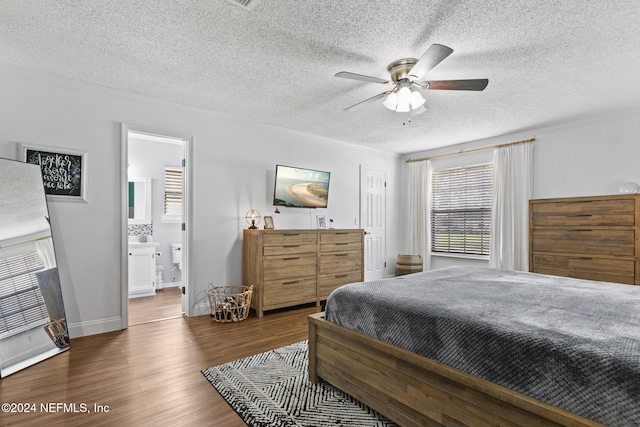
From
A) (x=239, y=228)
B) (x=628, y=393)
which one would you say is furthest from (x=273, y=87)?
(x=628, y=393)

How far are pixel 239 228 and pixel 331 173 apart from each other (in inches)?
70.9

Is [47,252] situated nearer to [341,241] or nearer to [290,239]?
[290,239]

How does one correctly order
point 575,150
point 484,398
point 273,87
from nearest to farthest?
point 484,398 → point 273,87 → point 575,150

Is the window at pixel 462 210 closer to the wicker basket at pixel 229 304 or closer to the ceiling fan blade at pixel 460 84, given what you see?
the ceiling fan blade at pixel 460 84

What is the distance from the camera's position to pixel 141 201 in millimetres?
5402

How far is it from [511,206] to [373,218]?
214cm

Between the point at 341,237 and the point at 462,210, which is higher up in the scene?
the point at 462,210

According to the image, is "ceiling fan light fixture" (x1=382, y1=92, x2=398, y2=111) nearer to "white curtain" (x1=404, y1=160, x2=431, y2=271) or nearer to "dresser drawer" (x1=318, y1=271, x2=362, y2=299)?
"dresser drawer" (x1=318, y1=271, x2=362, y2=299)

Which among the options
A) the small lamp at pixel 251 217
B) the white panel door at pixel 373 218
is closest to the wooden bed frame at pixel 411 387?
the small lamp at pixel 251 217

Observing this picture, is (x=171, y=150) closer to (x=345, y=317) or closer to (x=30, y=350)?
(x=30, y=350)

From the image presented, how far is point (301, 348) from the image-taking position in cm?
285

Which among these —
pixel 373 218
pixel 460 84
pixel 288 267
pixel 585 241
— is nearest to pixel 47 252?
pixel 288 267

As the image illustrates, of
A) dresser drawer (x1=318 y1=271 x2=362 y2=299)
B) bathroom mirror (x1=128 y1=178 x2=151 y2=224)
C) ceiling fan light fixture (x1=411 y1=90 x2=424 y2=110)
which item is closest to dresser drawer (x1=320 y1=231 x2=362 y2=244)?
dresser drawer (x1=318 y1=271 x2=362 y2=299)

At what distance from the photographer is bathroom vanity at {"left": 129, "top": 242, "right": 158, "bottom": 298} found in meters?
4.80
